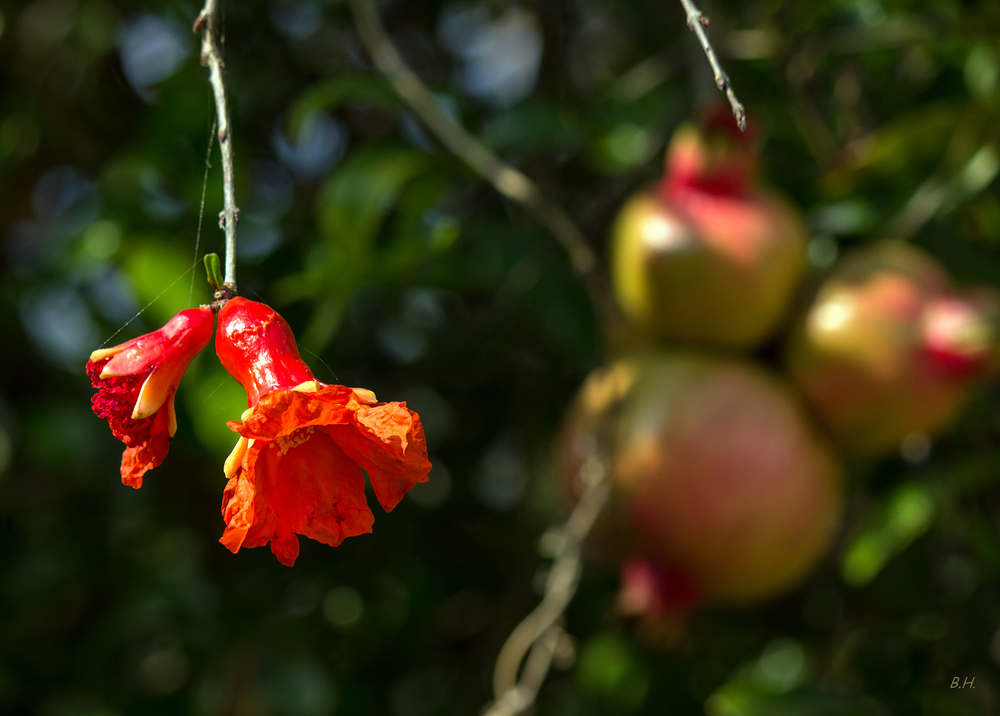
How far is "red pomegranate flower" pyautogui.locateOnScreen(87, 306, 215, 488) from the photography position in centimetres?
44

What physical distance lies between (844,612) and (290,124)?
1015mm

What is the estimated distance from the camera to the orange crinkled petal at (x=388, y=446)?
1.32 feet

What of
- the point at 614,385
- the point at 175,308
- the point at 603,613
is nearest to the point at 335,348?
the point at 175,308

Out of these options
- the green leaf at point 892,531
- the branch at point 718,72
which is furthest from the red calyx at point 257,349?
the green leaf at point 892,531

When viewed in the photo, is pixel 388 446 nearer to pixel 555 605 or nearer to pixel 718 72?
pixel 718 72

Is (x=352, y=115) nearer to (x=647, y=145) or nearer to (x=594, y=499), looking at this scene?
(x=647, y=145)

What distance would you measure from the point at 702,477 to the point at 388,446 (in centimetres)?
58

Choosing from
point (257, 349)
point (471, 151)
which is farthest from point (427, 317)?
point (257, 349)

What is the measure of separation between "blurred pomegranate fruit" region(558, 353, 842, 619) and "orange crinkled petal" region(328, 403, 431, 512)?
1.75ft

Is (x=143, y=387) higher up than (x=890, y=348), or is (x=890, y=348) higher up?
(x=143, y=387)

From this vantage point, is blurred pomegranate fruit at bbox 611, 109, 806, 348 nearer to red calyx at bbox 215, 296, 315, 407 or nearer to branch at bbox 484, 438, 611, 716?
branch at bbox 484, 438, 611, 716

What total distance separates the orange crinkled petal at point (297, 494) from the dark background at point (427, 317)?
0.42 meters

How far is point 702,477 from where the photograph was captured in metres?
0.92

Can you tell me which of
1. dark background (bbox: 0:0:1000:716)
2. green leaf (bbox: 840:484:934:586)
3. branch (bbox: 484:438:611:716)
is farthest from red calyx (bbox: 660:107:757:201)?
green leaf (bbox: 840:484:934:586)
